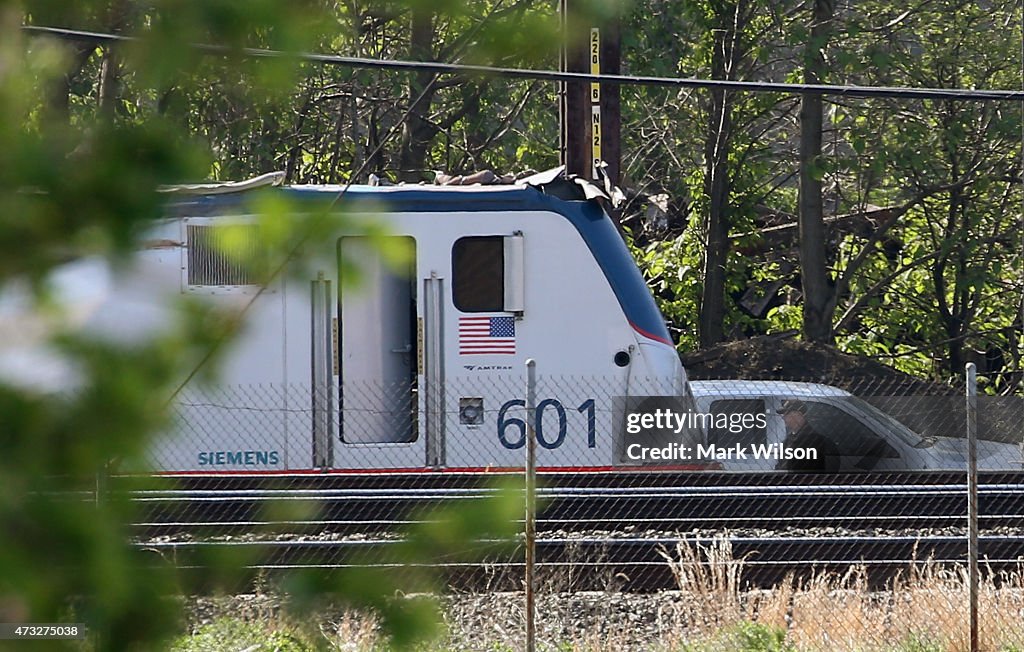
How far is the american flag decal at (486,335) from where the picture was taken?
35.8ft

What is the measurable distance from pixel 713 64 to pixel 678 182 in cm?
198

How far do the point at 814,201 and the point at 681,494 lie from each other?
958cm

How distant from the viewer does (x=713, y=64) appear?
60.8 ft

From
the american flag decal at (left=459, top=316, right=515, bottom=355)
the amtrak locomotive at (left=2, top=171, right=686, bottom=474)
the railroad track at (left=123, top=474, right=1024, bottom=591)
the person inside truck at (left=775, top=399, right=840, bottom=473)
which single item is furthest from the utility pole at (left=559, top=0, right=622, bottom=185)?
the railroad track at (left=123, top=474, right=1024, bottom=591)

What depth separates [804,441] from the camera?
38.2 ft

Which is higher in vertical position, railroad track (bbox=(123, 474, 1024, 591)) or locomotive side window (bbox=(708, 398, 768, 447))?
locomotive side window (bbox=(708, 398, 768, 447))

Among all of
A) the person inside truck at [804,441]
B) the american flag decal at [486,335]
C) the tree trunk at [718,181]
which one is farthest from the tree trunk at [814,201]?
the american flag decal at [486,335]

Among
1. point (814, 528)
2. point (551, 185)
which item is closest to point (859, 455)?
point (814, 528)

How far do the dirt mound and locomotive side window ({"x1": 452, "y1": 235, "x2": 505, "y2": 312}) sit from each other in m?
5.78

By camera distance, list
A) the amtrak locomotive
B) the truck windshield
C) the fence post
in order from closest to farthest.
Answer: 1. the fence post
2. the amtrak locomotive
3. the truck windshield

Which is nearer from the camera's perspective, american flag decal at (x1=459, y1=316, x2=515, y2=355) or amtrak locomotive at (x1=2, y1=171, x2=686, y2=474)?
amtrak locomotive at (x1=2, y1=171, x2=686, y2=474)

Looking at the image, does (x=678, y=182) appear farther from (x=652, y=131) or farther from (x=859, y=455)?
(x=859, y=455)

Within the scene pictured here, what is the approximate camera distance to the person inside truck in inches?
455

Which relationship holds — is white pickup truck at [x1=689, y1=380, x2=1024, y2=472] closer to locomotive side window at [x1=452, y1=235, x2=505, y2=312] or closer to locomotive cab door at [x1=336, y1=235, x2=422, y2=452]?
locomotive side window at [x1=452, y1=235, x2=505, y2=312]
